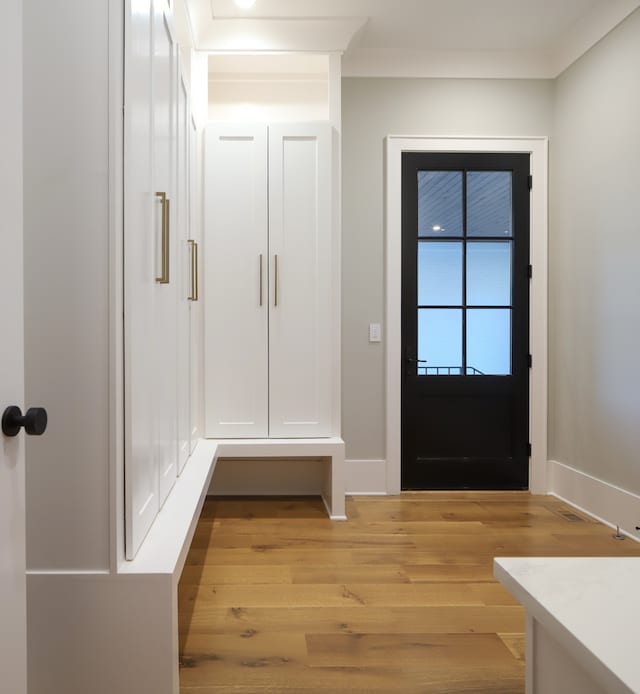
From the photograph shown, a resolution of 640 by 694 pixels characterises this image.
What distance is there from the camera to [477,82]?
3684 mm

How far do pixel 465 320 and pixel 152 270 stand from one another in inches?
97.5

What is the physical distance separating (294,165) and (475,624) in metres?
2.55

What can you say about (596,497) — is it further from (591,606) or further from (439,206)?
(591,606)

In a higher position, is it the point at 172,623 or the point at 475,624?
the point at 172,623

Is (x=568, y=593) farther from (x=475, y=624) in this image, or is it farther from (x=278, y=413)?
(x=278, y=413)

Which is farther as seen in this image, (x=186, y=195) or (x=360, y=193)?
(x=360, y=193)

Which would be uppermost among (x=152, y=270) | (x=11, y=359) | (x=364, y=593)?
(x=152, y=270)

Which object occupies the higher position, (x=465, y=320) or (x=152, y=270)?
(x=152, y=270)

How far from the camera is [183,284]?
2.46 m

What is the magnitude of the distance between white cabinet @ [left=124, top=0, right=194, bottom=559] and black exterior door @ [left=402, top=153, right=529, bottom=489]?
1.74 m

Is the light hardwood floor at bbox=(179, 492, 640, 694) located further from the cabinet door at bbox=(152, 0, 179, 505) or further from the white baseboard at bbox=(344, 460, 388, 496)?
the cabinet door at bbox=(152, 0, 179, 505)

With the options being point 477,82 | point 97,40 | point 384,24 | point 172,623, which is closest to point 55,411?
point 172,623

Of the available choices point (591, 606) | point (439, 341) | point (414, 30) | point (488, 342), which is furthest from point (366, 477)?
point (414, 30)

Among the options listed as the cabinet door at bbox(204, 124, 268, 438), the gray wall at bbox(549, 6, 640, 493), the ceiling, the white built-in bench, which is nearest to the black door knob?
the white built-in bench
